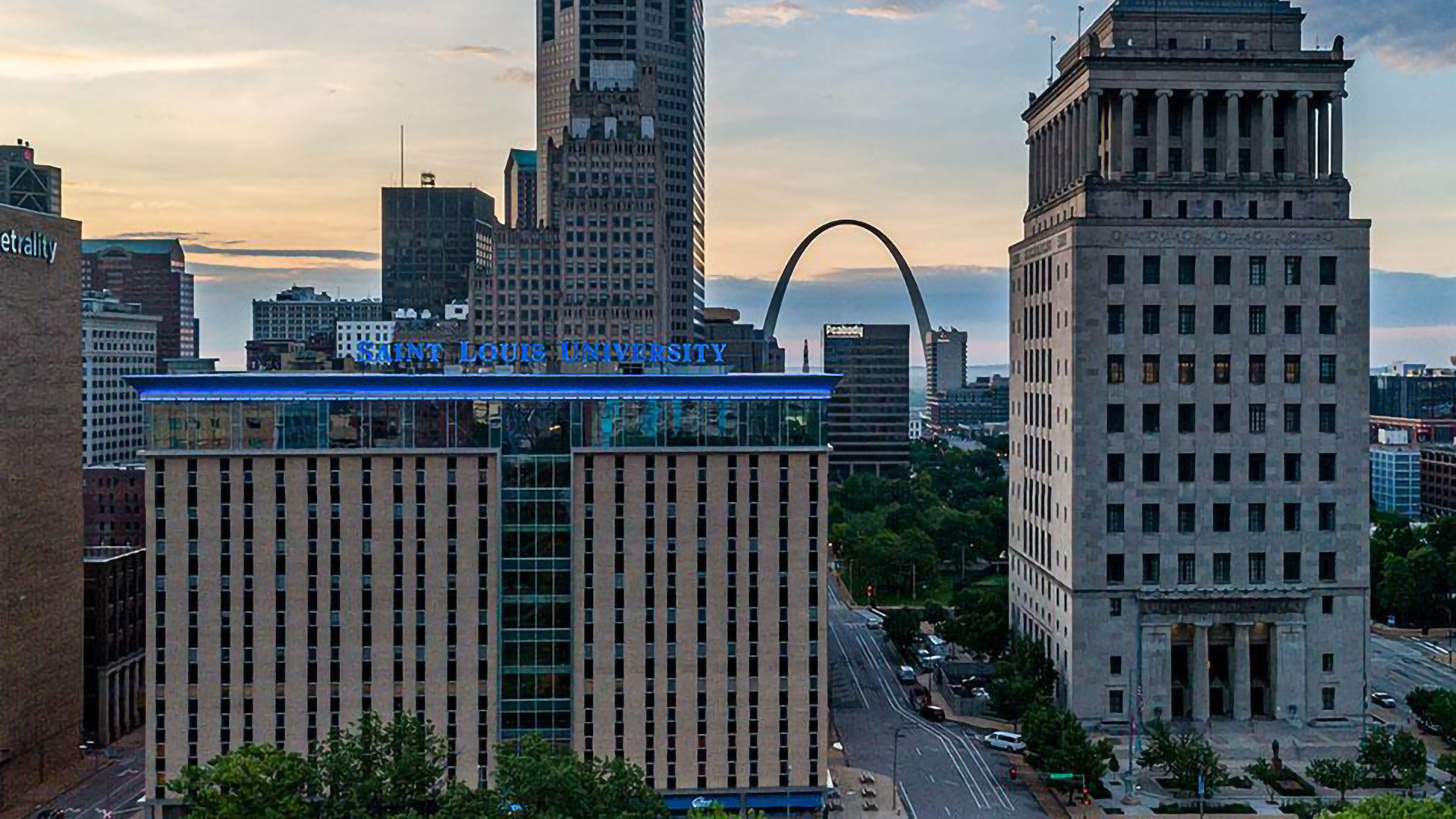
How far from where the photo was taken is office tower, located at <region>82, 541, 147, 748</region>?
133 metres

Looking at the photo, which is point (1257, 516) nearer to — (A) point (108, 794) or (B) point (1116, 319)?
(B) point (1116, 319)

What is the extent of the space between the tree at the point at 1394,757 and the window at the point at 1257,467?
28196 mm

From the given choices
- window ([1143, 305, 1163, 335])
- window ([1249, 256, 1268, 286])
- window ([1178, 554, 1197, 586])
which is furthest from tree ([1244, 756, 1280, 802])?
window ([1249, 256, 1268, 286])

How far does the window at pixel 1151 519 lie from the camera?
428 feet

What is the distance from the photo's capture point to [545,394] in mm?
106375

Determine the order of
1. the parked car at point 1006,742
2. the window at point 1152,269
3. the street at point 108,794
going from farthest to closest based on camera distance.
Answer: the window at point 1152,269
the parked car at point 1006,742
the street at point 108,794

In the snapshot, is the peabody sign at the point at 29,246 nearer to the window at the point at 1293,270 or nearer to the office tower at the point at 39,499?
the office tower at the point at 39,499

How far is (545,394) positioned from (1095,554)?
195 ft

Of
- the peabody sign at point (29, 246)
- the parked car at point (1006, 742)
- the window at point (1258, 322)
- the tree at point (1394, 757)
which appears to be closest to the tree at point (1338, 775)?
the tree at point (1394, 757)

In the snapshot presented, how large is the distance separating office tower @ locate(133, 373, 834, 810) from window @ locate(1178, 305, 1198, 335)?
149 feet

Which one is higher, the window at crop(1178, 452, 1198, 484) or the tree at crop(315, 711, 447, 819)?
the window at crop(1178, 452, 1198, 484)

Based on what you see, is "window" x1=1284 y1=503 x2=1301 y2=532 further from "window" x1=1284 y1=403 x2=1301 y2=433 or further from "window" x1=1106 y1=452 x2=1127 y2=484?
"window" x1=1106 y1=452 x2=1127 y2=484

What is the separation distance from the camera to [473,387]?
348 ft

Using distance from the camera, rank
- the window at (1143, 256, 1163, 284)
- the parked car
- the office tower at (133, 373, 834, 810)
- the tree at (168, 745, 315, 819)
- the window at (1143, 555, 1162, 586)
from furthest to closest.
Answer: the window at (1143, 256, 1163, 284) < the window at (1143, 555, 1162, 586) < the parked car < the office tower at (133, 373, 834, 810) < the tree at (168, 745, 315, 819)
